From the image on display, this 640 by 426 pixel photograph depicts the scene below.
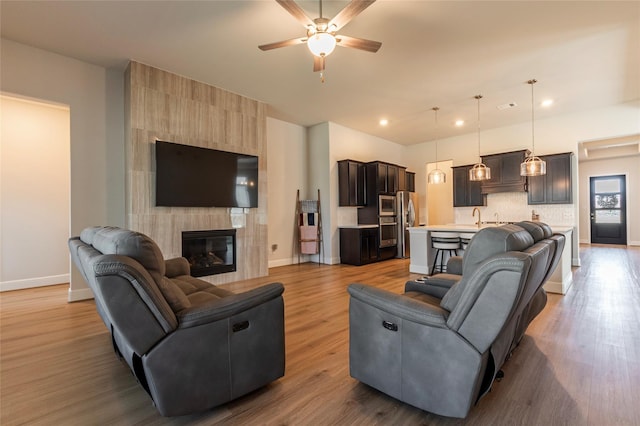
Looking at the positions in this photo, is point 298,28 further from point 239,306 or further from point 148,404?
point 148,404

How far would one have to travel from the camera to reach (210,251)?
4.65 meters

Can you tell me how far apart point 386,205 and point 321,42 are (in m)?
4.89

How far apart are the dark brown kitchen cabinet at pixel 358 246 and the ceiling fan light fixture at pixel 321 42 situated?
414cm

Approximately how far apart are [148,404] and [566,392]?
98.8 inches

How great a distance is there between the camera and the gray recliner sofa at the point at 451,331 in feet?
4.28

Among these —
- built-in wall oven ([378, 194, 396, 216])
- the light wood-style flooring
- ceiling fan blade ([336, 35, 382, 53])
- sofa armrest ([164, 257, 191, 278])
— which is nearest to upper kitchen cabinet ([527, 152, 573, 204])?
built-in wall oven ([378, 194, 396, 216])

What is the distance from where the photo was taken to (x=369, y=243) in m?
6.53

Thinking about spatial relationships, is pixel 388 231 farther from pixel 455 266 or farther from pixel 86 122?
pixel 86 122

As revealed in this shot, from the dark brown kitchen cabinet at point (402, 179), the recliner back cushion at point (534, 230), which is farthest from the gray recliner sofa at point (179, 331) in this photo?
the dark brown kitchen cabinet at point (402, 179)

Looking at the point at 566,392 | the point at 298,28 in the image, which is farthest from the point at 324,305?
the point at 298,28

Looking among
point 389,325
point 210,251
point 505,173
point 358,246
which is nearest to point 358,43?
point 389,325

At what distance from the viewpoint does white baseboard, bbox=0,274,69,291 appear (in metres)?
4.46

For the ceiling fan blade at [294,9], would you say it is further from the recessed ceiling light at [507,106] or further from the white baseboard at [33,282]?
the white baseboard at [33,282]

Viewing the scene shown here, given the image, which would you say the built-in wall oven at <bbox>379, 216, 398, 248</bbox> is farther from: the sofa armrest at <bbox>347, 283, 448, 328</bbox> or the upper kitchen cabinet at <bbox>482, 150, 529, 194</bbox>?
the sofa armrest at <bbox>347, 283, 448, 328</bbox>
